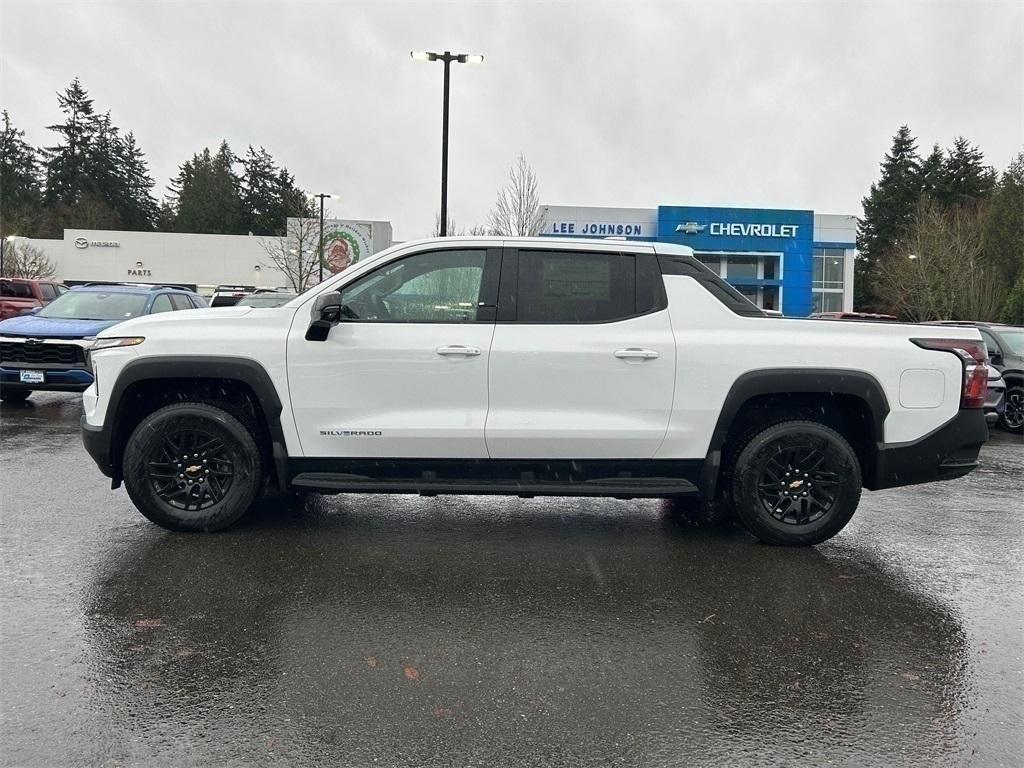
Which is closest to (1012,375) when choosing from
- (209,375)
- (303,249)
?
(209,375)

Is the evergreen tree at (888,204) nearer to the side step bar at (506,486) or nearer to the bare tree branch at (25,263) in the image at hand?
the bare tree branch at (25,263)

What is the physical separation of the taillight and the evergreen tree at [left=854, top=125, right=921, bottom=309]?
238 ft

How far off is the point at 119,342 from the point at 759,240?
56.6m

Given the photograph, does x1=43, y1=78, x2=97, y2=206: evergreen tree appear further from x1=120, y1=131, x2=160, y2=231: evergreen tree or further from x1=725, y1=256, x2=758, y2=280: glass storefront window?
x1=725, y1=256, x2=758, y2=280: glass storefront window

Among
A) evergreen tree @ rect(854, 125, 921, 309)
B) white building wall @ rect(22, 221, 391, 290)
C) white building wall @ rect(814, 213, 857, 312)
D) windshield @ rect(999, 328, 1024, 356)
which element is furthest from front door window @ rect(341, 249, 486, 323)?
evergreen tree @ rect(854, 125, 921, 309)

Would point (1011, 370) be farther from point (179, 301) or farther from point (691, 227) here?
point (691, 227)

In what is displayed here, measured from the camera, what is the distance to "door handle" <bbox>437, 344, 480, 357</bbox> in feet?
15.1

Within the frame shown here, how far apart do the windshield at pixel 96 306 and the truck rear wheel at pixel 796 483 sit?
9835mm

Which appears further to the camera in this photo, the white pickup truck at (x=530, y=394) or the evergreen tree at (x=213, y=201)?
the evergreen tree at (x=213, y=201)

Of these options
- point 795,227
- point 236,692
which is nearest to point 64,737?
point 236,692

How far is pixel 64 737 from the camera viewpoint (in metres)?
2.61

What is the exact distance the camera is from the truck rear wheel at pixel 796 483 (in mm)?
4723

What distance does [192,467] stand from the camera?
4832mm

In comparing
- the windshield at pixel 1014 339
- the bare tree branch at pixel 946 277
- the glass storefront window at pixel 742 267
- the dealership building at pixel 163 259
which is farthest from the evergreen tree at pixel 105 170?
the windshield at pixel 1014 339
